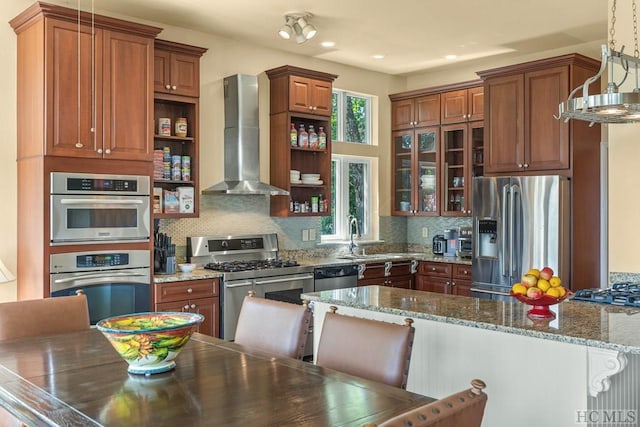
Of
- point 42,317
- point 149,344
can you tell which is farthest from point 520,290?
point 42,317

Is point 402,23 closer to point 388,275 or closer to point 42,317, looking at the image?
point 388,275

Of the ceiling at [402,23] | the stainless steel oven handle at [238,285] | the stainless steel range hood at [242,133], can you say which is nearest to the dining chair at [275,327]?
the stainless steel oven handle at [238,285]

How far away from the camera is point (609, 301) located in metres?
3.10

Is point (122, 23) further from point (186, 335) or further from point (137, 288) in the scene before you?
point (186, 335)

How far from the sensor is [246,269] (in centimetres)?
500

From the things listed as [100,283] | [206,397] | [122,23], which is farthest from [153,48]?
[206,397]

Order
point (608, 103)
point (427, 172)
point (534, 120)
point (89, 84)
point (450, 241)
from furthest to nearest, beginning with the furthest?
point (427, 172)
point (450, 241)
point (534, 120)
point (89, 84)
point (608, 103)

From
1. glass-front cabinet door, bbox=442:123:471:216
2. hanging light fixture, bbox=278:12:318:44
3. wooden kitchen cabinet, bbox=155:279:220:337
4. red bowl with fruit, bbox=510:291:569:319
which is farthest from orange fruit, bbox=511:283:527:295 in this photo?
glass-front cabinet door, bbox=442:123:471:216

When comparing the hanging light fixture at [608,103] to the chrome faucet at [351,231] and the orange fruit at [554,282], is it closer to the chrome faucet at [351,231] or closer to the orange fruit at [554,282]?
the orange fruit at [554,282]

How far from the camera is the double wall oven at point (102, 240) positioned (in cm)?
400

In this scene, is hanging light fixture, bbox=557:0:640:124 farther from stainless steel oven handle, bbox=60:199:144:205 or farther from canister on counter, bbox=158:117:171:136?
canister on counter, bbox=158:117:171:136

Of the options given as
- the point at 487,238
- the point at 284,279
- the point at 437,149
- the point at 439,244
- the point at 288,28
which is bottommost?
the point at 284,279

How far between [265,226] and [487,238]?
208cm

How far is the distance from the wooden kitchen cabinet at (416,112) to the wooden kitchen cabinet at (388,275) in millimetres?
1615
